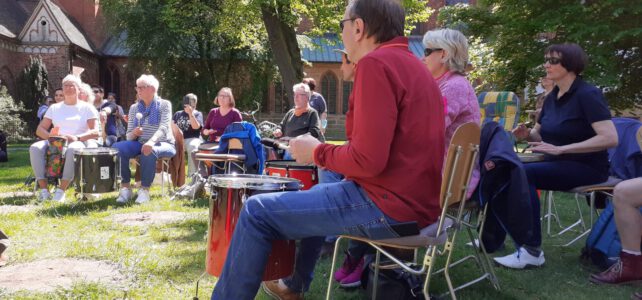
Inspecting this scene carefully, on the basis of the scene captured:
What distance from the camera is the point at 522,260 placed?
425cm

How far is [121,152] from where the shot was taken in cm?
732

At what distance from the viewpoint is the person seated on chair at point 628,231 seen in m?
3.80

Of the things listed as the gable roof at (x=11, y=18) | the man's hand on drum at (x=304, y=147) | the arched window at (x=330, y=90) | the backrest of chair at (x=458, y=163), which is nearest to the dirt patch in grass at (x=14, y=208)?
the man's hand on drum at (x=304, y=147)

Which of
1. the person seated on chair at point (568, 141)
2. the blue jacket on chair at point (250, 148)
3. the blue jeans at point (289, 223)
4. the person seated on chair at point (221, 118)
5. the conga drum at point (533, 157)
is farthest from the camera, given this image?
the person seated on chair at point (221, 118)

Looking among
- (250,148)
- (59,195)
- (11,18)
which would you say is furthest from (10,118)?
(250,148)

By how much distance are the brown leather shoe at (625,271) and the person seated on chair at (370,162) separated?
2.12 m

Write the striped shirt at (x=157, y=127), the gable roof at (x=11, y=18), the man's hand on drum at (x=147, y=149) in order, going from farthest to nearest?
the gable roof at (x=11, y=18), the striped shirt at (x=157, y=127), the man's hand on drum at (x=147, y=149)

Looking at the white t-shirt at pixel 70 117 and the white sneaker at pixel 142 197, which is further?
the white t-shirt at pixel 70 117

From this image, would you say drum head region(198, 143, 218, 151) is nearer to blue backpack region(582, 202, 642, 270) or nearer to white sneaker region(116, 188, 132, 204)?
white sneaker region(116, 188, 132, 204)

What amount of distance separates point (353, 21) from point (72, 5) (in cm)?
3706

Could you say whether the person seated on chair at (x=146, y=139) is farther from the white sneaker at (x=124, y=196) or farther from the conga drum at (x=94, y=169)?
the conga drum at (x=94, y=169)

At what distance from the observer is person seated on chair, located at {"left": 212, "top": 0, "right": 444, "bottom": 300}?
7.32 ft

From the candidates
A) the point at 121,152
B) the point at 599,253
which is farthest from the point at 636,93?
the point at 121,152

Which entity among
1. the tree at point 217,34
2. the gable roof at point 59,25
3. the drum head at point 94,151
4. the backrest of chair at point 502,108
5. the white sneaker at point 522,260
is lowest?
the white sneaker at point 522,260
